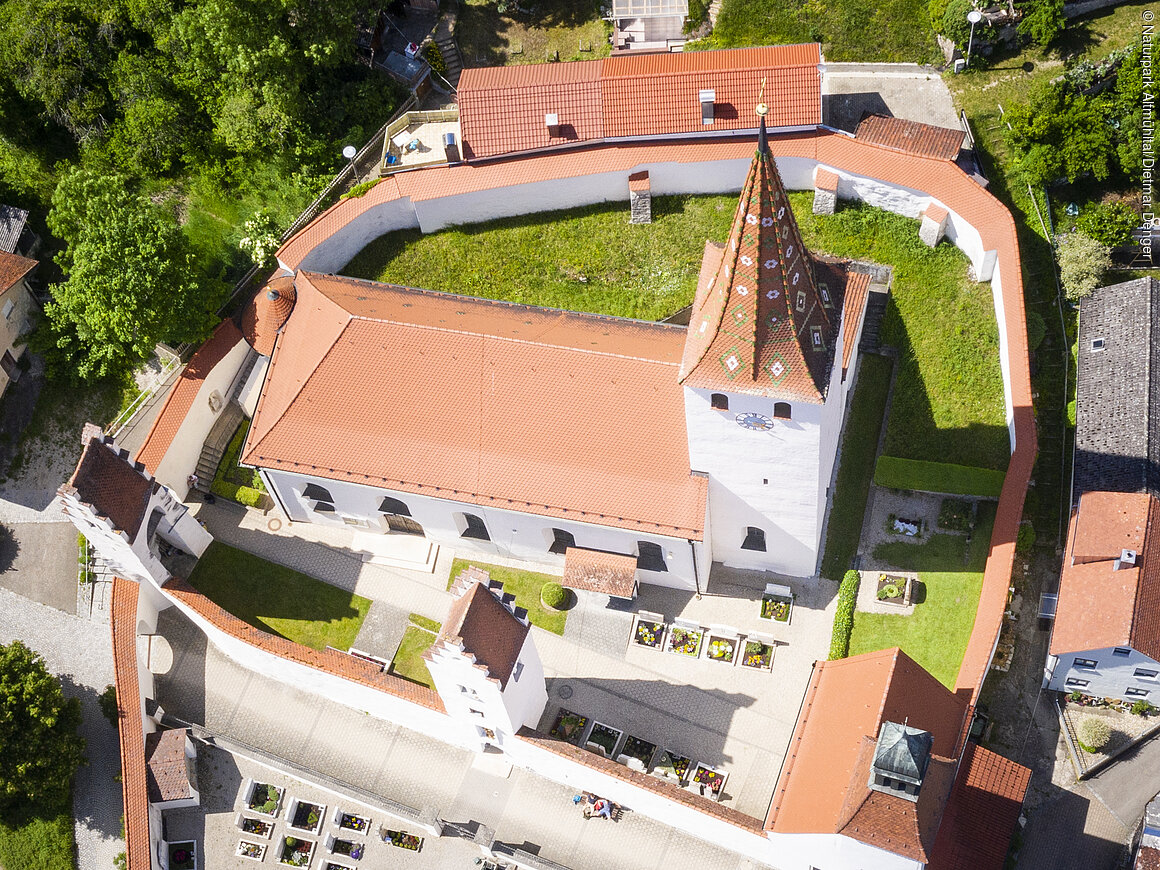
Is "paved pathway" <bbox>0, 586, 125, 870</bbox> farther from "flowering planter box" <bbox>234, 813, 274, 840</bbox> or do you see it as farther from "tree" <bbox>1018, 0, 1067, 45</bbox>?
"tree" <bbox>1018, 0, 1067, 45</bbox>

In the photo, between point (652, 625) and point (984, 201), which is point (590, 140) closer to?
point (984, 201)

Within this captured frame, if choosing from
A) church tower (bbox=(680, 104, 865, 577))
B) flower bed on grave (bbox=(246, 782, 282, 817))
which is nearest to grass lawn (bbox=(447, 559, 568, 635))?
church tower (bbox=(680, 104, 865, 577))

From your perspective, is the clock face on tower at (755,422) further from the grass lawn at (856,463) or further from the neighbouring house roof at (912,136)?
the neighbouring house roof at (912,136)

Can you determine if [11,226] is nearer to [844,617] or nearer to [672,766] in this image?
[672,766]

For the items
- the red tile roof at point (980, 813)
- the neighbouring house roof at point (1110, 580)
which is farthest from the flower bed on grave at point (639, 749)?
the neighbouring house roof at point (1110, 580)

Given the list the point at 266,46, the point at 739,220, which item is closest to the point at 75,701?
the point at 266,46
